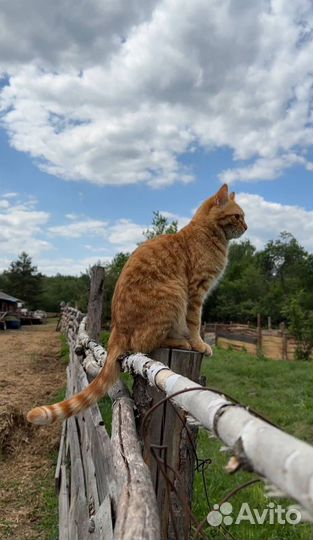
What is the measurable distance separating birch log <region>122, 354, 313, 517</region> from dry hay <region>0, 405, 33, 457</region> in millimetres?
5536

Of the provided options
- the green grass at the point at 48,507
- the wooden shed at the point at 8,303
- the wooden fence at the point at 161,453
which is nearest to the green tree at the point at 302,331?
the green grass at the point at 48,507

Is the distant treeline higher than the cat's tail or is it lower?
higher

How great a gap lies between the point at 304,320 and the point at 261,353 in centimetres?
265

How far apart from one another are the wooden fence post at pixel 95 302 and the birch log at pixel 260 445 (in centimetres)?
614

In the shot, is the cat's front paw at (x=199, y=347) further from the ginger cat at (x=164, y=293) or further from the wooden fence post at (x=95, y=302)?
the wooden fence post at (x=95, y=302)

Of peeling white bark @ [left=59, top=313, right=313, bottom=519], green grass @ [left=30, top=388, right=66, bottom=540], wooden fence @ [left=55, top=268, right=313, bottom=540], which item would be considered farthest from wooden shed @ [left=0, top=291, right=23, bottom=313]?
peeling white bark @ [left=59, top=313, right=313, bottom=519]

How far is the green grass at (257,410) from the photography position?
12.5 feet

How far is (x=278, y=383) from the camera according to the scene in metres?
10.9

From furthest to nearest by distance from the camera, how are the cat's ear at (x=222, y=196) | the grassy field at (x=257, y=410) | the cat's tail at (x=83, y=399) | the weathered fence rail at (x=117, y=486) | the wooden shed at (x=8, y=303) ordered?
the wooden shed at (x=8, y=303) → the cat's ear at (x=222, y=196) → the grassy field at (x=257, y=410) → the cat's tail at (x=83, y=399) → the weathered fence rail at (x=117, y=486)

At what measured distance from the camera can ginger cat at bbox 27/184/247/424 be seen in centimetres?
281

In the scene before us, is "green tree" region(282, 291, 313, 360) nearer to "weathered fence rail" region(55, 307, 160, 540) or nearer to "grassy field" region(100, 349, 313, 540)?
"grassy field" region(100, 349, 313, 540)

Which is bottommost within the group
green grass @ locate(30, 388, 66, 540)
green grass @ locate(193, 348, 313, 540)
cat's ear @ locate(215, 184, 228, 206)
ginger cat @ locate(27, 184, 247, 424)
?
green grass @ locate(30, 388, 66, 540)

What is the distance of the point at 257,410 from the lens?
7.91 metres

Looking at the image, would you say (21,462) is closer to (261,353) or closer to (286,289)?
(261,353)
